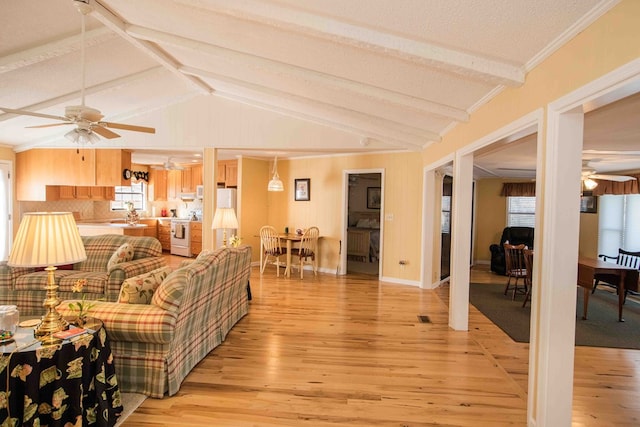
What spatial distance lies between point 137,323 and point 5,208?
5366 millimetres

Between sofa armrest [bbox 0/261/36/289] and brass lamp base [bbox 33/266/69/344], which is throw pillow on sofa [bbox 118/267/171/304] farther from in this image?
sofa armrest [bbox 0/261/36/289]

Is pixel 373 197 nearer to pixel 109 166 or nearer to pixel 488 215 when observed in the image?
pixel 488 215

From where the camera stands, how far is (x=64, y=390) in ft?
6.08

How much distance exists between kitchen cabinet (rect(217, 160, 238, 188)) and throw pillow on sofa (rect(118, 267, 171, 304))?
492 cm

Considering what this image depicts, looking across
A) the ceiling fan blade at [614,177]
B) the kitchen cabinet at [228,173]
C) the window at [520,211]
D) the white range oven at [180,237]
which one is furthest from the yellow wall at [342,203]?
the window at [520,211]

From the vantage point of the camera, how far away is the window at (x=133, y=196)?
8.95 meters

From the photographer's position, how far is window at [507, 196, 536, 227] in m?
8.55

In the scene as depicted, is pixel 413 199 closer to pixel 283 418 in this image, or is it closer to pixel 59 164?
pixel 283 418

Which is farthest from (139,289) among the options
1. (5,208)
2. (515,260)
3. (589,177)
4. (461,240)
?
(589,177)

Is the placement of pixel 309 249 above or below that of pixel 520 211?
below

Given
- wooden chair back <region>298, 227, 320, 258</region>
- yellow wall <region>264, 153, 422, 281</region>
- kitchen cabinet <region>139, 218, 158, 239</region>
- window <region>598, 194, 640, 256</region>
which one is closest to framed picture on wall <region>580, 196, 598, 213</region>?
window <region>598, 194, 640, 256</region>

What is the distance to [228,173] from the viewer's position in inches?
302

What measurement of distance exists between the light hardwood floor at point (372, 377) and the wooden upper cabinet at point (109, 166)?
345 centimetres

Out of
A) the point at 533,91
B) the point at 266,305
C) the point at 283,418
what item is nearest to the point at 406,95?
the point at 533,91
